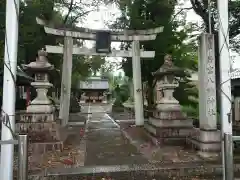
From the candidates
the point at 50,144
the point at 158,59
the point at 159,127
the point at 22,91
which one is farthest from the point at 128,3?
the point at 22,91

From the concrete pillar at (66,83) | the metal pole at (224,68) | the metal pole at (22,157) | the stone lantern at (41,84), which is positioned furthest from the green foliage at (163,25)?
the metal pole at (22,157)

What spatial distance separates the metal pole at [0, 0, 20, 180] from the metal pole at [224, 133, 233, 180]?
2404mm

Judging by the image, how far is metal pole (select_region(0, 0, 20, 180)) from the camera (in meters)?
2.67

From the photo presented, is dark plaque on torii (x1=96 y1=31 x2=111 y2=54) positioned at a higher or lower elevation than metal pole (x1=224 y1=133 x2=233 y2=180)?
higher

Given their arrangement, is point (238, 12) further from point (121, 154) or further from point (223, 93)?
point (223, 93)

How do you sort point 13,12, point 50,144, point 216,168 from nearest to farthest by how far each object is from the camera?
1. point 13,12
2. point 216,168
3. point 50,144

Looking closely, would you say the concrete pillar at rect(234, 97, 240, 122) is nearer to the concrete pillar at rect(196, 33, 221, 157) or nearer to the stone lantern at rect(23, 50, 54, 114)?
the concrete pillar at rect(196, 33, 221, 157)

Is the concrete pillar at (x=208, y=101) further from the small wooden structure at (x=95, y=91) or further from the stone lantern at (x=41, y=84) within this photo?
the small wooden structure at (x=95, y=91)

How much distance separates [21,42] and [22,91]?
1306 centimetres

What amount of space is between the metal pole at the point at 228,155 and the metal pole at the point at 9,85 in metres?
2.40

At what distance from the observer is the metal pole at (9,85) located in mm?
2666

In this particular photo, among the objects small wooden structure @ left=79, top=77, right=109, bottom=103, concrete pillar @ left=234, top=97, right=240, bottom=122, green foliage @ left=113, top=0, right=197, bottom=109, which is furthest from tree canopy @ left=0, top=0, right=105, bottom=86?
small wooden structure @ left=79, top=77, right=109, bottom=103

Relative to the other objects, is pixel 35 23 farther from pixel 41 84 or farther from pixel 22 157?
pixel 22 157

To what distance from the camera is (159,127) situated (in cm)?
850
